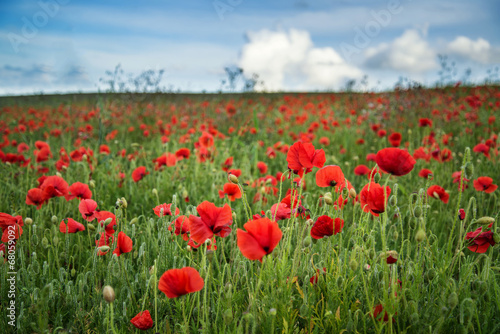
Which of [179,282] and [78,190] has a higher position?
[78,190]

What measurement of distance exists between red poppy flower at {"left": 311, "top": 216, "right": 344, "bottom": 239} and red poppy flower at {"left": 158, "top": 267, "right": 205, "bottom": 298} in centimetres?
48

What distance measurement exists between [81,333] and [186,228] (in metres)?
0.61

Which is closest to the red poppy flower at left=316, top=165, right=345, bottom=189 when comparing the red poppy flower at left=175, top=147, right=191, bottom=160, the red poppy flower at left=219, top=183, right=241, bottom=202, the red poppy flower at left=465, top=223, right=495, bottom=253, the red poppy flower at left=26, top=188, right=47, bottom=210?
the red poppy flower at left=219, top=183, right=241, bottom=202

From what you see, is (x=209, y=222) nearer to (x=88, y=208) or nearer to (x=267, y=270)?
(x=267, y=270)

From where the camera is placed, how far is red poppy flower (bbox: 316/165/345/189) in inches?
52.3

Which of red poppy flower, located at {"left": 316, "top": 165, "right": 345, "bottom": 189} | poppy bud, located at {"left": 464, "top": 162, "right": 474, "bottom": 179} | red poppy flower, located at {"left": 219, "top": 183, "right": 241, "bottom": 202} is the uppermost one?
poppy bud, located at {"left": 464, "top": 162, "right": 474, "bottom": 179}

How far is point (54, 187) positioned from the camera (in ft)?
5.87

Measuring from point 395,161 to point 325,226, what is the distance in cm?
34

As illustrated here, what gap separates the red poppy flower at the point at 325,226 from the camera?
120 cm

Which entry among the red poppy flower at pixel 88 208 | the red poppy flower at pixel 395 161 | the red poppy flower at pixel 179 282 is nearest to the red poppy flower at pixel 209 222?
the red poppy flower at pixel 179 282

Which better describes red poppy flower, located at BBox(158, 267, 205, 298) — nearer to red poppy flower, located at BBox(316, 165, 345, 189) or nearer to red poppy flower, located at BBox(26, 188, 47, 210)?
red poppy flower, located at BBox(316, 165, 345, 189)

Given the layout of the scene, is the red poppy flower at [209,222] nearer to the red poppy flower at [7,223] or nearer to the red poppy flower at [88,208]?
the red poppy flower at [88,208]

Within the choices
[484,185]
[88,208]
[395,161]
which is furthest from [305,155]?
[484,185]

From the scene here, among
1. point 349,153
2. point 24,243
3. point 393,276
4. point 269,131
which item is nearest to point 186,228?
point 393,276
